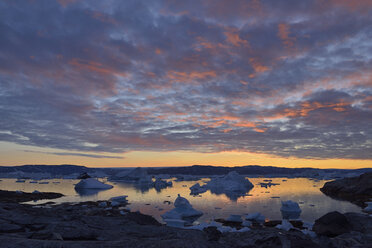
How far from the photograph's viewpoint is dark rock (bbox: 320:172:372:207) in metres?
32.5

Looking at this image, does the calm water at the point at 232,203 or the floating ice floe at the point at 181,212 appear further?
the calm water at the point at 232,203

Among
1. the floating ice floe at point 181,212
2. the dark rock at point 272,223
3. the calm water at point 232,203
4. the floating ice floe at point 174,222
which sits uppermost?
the floating ice floe at point 181,212

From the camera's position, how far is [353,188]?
34938 mm

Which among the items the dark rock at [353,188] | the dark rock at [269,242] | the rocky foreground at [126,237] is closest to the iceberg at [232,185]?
the dark rock at [353,188]

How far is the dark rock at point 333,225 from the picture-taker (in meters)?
11.9

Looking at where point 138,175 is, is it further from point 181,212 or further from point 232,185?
point 181,212

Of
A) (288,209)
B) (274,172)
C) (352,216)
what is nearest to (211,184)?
(288,209)

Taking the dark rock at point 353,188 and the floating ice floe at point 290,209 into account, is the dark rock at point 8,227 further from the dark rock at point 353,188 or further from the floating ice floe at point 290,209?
the dark rock at point 353,188

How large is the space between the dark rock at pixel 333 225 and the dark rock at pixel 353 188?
71.9 feet

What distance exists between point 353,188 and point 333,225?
28052 mm

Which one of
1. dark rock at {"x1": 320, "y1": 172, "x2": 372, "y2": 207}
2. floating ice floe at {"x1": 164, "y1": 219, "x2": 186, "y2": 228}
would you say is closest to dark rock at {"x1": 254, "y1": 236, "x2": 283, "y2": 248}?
floating ice floe at {"x1": 164, "y1": 219, "x2": 186, "y2": 228}

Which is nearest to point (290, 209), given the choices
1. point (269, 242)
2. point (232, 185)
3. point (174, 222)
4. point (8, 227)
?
point (174, 222)

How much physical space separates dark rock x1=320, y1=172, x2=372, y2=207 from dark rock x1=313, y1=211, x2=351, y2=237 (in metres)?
21.9

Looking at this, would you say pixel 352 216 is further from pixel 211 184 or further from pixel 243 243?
pixel 211 184
